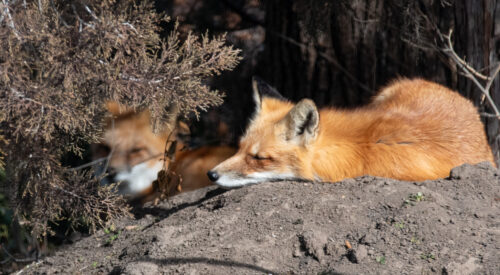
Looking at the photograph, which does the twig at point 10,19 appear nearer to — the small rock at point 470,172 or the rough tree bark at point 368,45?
the rough tree bark at point 368,45

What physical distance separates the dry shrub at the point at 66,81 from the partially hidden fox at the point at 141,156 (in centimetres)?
218

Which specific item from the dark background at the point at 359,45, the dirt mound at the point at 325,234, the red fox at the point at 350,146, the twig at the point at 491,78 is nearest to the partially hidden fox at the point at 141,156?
the dark background at the point at 359,45

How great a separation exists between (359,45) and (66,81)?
3.28 m

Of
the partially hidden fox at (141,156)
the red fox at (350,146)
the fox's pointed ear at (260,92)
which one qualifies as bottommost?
the partially hidden fox at (141,156)

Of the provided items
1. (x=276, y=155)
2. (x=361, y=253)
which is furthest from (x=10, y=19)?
(x=361, y=253)

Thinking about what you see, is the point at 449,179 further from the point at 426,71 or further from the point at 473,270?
the point at 426,71

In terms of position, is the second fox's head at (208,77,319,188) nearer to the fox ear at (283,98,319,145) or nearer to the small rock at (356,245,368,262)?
the fox ear at (283,98,319,145)

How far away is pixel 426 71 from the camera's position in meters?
5.23

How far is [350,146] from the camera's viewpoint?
3807mm

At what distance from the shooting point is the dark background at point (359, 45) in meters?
4.82

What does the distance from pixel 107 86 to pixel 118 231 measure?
1.35 metres

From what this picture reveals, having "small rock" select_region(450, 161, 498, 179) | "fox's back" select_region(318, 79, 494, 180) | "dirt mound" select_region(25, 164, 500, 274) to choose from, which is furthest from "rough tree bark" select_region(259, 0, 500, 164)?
"dirt mound" select_region(25, 164, 500, 274)

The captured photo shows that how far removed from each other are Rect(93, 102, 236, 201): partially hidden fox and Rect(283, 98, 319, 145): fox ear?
6.85 feet

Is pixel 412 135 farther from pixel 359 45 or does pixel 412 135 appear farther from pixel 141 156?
pixel 141 156
